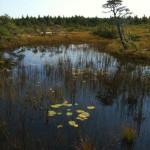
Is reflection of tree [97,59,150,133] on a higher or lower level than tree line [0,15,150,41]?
lower

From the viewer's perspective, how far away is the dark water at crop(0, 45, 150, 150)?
22.0ft

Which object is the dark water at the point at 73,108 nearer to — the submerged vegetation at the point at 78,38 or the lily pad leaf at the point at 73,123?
the lily pad leaf at the point at 73,123

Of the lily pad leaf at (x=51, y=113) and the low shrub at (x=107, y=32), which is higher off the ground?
the low shrub at (x=107, y=32)

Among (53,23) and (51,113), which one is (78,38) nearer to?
(53,23)

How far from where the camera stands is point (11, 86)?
10.4 metres

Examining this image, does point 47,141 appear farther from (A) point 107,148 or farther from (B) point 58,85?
(B) point 58,85

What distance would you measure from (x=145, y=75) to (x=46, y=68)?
5.80 meters

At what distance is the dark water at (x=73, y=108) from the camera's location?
671 cm

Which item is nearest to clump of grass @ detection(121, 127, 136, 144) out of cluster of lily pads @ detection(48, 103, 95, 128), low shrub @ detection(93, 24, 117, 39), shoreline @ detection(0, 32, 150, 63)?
cluster of lily pads @ detection(48, 103, 95, 128)

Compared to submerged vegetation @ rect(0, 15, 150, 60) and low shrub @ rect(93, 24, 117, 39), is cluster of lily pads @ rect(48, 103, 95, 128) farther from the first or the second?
low shrub @ rect(93, 24, 117, 39)

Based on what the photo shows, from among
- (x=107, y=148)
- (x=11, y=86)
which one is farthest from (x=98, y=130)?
(x=11, y=86)

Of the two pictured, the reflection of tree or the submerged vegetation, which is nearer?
the reflection of tree

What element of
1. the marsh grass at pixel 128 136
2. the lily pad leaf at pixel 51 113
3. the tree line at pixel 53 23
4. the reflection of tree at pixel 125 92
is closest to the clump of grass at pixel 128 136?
the marsh grass at pixel 128 136

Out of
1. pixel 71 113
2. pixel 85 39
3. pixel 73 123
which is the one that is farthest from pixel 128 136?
pixel 85 39
